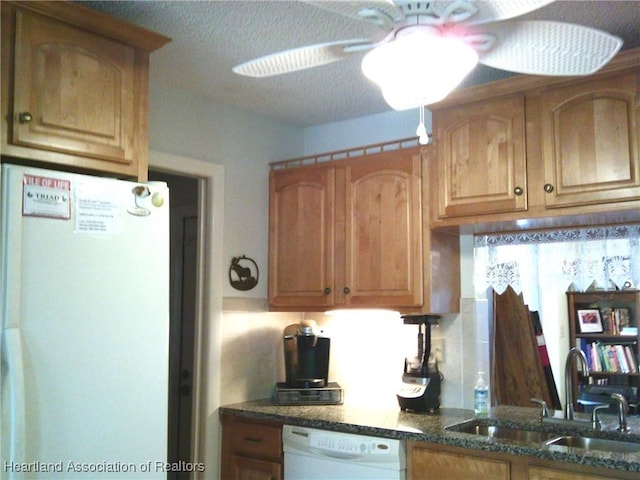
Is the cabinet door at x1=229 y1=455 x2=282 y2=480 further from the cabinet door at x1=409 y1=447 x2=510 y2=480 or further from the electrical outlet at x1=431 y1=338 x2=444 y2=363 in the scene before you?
the electrical outlet at x1=431 y1=338 x2=444 y2=363

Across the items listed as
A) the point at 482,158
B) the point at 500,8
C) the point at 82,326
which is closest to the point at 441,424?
the point at 482,158

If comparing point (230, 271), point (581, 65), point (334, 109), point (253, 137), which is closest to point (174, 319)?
point (230, 271)

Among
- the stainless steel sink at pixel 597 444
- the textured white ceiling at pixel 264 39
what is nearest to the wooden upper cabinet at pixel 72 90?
the textured white ceiling at pixel 264 39

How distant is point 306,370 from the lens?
346 cm

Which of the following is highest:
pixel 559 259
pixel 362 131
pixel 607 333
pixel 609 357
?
pixel 362 131

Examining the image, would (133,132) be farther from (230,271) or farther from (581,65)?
(581,65)

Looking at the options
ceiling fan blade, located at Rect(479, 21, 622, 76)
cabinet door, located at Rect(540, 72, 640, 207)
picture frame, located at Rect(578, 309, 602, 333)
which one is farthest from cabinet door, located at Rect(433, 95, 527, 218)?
ceiling fan blade, located at Rect(479, 21, 622, 76)

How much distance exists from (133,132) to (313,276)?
1360mm

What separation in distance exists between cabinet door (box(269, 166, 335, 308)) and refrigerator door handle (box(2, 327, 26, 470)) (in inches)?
69.1

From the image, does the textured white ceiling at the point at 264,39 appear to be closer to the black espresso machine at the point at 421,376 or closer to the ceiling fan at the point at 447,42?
the ceiling fan at the point at 447,42

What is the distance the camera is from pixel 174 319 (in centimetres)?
426

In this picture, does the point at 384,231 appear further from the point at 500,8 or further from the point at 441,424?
the point at 500,8

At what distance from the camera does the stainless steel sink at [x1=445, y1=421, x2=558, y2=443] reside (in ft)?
9.36

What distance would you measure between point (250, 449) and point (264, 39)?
192 cm
